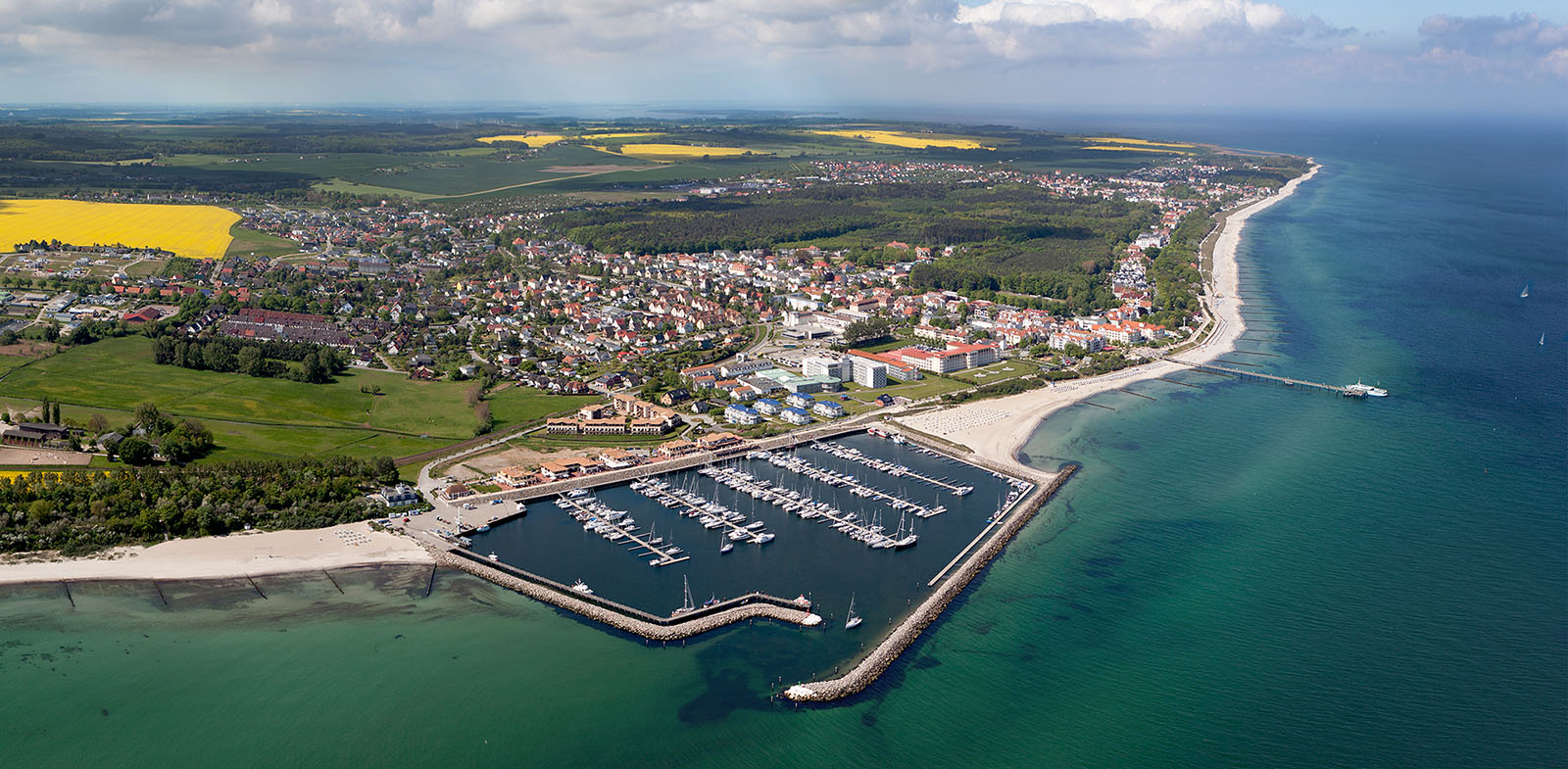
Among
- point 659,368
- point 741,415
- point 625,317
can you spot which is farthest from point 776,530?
point 625,317

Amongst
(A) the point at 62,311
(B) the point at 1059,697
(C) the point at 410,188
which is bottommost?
(B) the point at 1059,697

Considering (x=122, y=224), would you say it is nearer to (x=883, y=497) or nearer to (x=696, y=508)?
(x=696, y=508)

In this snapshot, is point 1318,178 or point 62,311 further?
point 1318,178

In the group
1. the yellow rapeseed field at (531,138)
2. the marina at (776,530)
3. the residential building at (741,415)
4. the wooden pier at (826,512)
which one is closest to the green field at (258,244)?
the residential building at (741,415)

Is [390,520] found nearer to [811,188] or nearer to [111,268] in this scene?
[111,268]

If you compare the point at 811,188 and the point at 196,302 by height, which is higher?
the point at 811,188

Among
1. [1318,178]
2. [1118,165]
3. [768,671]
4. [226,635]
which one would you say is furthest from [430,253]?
[1318,178]
